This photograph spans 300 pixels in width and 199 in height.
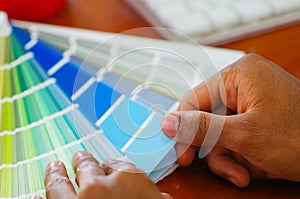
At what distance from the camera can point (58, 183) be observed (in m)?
0.70

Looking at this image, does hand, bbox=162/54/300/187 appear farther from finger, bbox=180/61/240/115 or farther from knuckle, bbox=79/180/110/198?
knuckle, bbox=79/180/110/198

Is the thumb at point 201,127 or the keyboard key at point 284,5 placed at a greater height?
the keyboard key at point 284,5

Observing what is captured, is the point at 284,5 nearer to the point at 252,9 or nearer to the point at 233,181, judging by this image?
the point at 252,9

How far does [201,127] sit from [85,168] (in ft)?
0.58

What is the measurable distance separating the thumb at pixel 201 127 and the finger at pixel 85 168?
0.43 ft

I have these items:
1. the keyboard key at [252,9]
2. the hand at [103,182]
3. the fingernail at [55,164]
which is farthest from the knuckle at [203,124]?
the keyboard key at [252,9]

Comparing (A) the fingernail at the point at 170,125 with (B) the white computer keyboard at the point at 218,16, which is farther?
(B) the white computer keyboard at the point at 218,16

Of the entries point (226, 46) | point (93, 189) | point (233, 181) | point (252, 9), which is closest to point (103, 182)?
point (93, 189)

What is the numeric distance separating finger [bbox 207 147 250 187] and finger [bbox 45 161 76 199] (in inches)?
9.0

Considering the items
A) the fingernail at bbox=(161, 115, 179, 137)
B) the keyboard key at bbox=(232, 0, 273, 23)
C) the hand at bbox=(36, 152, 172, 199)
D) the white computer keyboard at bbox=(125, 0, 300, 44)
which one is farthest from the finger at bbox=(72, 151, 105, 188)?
the keyboard key at bbox=(232, 0, 273, 23)

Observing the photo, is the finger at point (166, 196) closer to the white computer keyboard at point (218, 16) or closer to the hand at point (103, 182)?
the hand at point (103, 182)

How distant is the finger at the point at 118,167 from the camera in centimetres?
69

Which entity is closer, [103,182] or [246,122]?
[103,182]

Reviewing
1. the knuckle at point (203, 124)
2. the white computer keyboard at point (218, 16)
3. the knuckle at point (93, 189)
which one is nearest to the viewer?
the knuckle at point (93, 189)
